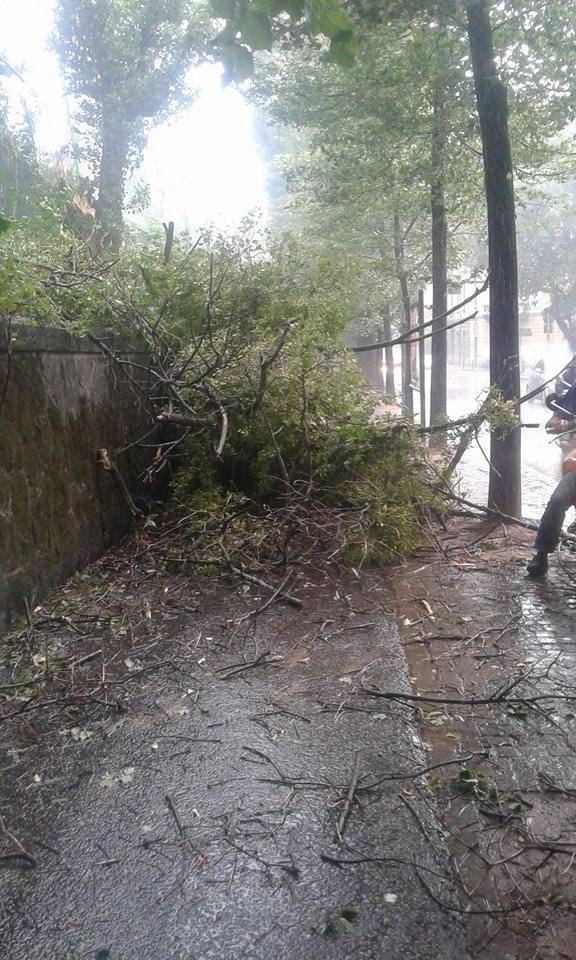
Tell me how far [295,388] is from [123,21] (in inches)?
746

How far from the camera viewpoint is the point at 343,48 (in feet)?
→ 7.07

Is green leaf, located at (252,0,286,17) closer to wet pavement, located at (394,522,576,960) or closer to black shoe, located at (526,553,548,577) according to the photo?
wet pavement, located at (394,522,576,960)

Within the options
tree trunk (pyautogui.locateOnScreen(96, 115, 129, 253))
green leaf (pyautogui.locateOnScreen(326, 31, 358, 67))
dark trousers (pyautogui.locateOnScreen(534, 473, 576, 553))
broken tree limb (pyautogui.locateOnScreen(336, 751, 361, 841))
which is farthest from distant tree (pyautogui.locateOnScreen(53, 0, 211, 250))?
broken tree limb (pyautogui.locateOnScreen(336, 751, 361, 841))

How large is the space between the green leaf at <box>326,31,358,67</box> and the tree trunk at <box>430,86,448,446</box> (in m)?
7.97

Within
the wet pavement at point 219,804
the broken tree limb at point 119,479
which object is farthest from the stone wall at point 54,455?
the wet pavement at point 219,804

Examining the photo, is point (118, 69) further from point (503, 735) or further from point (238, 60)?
point (503, 735)

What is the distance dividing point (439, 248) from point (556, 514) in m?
8.56

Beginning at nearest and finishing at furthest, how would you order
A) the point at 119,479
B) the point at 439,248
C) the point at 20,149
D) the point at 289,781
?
the point at 289,781 < the point at 119,479 < the point at 439,248 < the point at 20,149

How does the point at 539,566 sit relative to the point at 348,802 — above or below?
above

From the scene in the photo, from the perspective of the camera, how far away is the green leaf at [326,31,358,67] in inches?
84.0

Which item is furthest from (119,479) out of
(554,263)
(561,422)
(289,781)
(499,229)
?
(554,263)

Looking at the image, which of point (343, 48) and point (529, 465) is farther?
point (529, 465)

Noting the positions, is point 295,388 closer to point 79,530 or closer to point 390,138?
point 79,530

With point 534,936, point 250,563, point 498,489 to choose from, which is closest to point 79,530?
point 250,563
